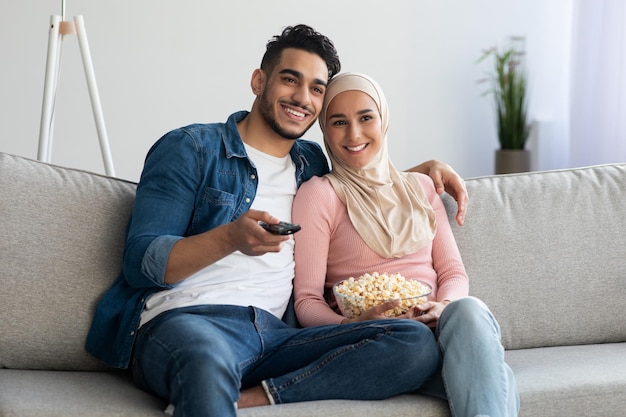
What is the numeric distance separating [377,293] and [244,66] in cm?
305

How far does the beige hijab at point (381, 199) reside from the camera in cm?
227

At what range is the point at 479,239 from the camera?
2428mm

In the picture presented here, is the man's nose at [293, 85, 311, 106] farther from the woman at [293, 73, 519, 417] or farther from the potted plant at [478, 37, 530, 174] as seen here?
the potted plant at [478, 37, 530, 174]

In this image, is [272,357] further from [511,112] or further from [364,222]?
[511,112]

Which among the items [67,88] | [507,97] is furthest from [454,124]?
[67,88]

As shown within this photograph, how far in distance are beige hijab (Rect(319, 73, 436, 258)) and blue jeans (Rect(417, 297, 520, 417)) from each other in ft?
1.14

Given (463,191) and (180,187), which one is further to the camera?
(463,191)

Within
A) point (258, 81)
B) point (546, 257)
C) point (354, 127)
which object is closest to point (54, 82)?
point (258, 81)

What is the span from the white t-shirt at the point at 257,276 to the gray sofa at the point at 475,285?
0.22m

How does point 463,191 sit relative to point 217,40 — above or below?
below

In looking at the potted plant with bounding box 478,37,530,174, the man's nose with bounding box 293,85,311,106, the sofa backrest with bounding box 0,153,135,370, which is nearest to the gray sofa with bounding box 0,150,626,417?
the sofa backrest with bounding box 0,153,135,370

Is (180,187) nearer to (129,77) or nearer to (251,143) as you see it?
(251,143)

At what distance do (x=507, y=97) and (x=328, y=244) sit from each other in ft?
10.8

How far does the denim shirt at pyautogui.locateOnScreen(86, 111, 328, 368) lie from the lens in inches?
77.0
